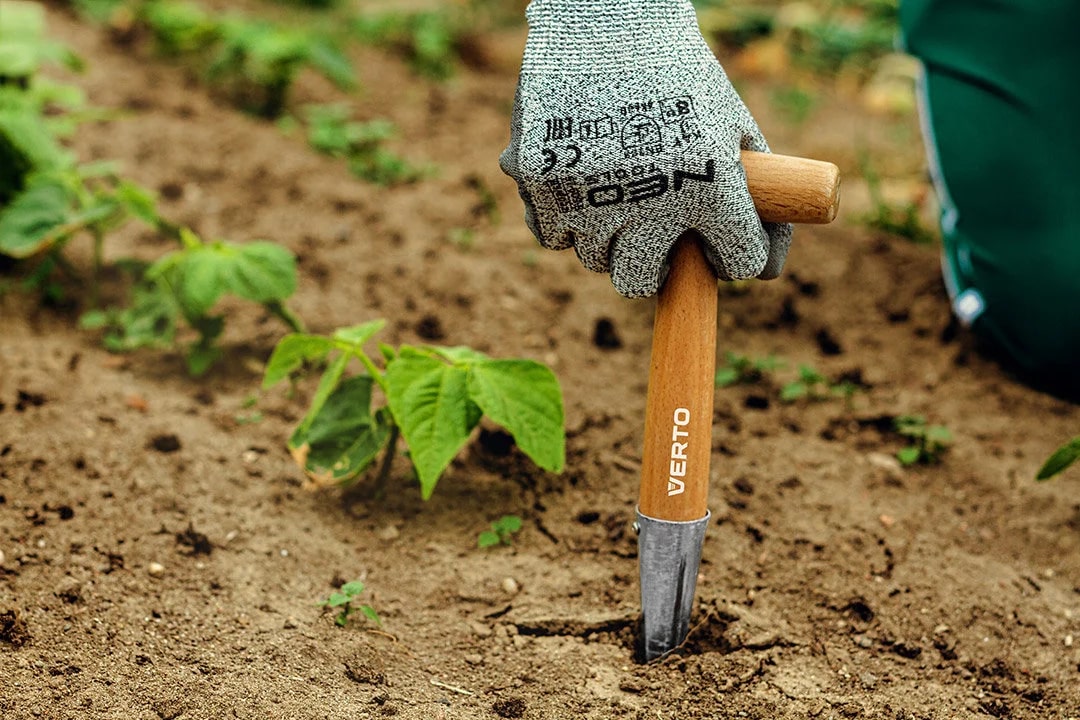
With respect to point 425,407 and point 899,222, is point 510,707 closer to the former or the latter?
point 425,407

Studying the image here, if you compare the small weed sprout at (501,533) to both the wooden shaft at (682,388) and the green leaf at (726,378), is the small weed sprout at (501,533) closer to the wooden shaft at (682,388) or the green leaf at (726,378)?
the wooden shaft at (682,388)

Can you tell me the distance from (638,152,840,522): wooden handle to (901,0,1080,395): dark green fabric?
3.88ft

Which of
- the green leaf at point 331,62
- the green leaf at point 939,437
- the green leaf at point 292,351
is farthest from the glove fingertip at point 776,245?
the green leaf at point 331,62

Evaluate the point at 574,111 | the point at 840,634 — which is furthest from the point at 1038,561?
the point at 574,111

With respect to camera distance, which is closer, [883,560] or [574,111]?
[574,111]

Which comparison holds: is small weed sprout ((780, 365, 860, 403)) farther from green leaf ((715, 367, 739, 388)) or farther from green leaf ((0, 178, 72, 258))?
green leaf ((0, 178, 72, 258))

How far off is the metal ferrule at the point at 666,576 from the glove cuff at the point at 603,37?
0.70 m

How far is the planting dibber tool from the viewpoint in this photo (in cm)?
164

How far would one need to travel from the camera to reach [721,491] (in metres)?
2.34

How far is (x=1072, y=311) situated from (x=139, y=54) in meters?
3.39

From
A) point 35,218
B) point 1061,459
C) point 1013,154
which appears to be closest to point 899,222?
point 1013,154

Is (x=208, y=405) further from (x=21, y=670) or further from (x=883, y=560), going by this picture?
(x=883, y=560)

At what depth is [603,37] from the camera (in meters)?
1.61

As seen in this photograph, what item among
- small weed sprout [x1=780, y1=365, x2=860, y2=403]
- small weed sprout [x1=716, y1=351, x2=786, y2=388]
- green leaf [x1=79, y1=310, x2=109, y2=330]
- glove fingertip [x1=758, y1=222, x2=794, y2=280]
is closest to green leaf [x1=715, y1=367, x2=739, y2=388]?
small weed sprout [x1=716, y1=351, x2=786, y2=388]
